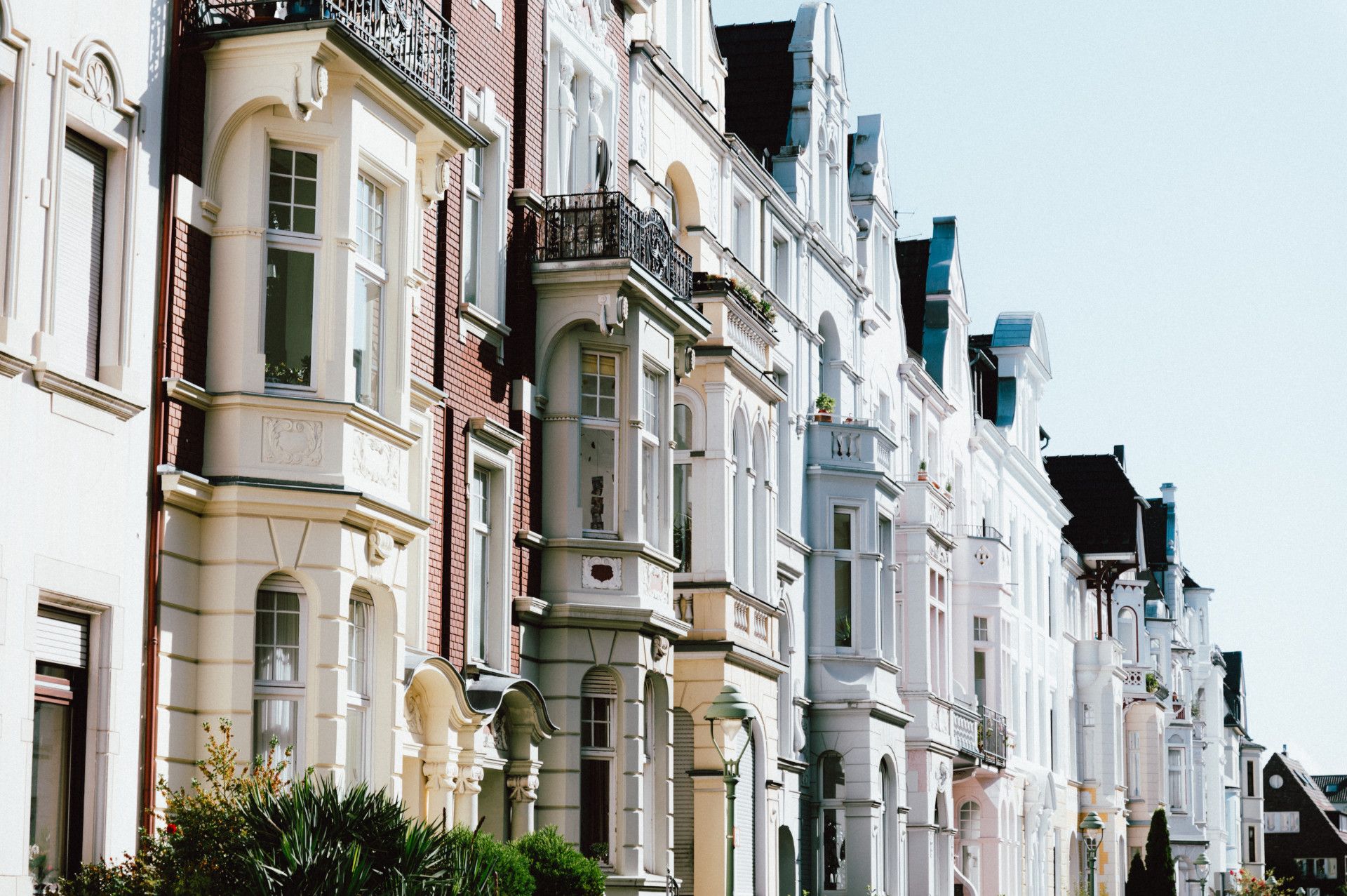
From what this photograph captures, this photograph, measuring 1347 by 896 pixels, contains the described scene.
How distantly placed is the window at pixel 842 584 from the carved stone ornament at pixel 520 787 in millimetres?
14841

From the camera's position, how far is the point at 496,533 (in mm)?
24062

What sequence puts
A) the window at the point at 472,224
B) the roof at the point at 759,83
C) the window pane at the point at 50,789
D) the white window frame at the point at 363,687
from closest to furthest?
the window pane at the point at 50,789 → the white window frame at the point at 363,687 → the window at the point at 472,224 → the roof at the point at 759,83

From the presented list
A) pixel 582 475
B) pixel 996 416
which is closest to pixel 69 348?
pixel 582 475

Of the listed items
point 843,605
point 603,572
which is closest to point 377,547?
point 603,572

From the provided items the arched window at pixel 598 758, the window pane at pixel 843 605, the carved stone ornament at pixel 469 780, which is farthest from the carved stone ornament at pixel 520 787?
the window pane at pixel 843 605

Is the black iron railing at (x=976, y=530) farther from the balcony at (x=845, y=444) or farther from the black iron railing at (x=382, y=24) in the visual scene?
the black iron railing at (x=382, y=24)

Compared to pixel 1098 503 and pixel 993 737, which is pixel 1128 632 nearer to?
pixel 1098 503

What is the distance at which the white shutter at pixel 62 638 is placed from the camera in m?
15.5

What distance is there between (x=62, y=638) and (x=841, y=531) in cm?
2386

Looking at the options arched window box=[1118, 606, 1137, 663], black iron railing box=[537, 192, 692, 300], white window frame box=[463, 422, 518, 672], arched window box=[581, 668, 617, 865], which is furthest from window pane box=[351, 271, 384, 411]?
arched window box=[1118, 606, 1137, 663]

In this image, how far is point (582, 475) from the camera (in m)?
25.5

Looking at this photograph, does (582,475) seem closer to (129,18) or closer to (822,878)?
(129,18)

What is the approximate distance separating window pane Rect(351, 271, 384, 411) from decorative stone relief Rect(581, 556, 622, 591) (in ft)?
21.1

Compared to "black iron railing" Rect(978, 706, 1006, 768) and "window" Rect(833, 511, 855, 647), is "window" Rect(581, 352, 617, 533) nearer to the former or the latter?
"window" Rect(833, 511, 855, 647)
